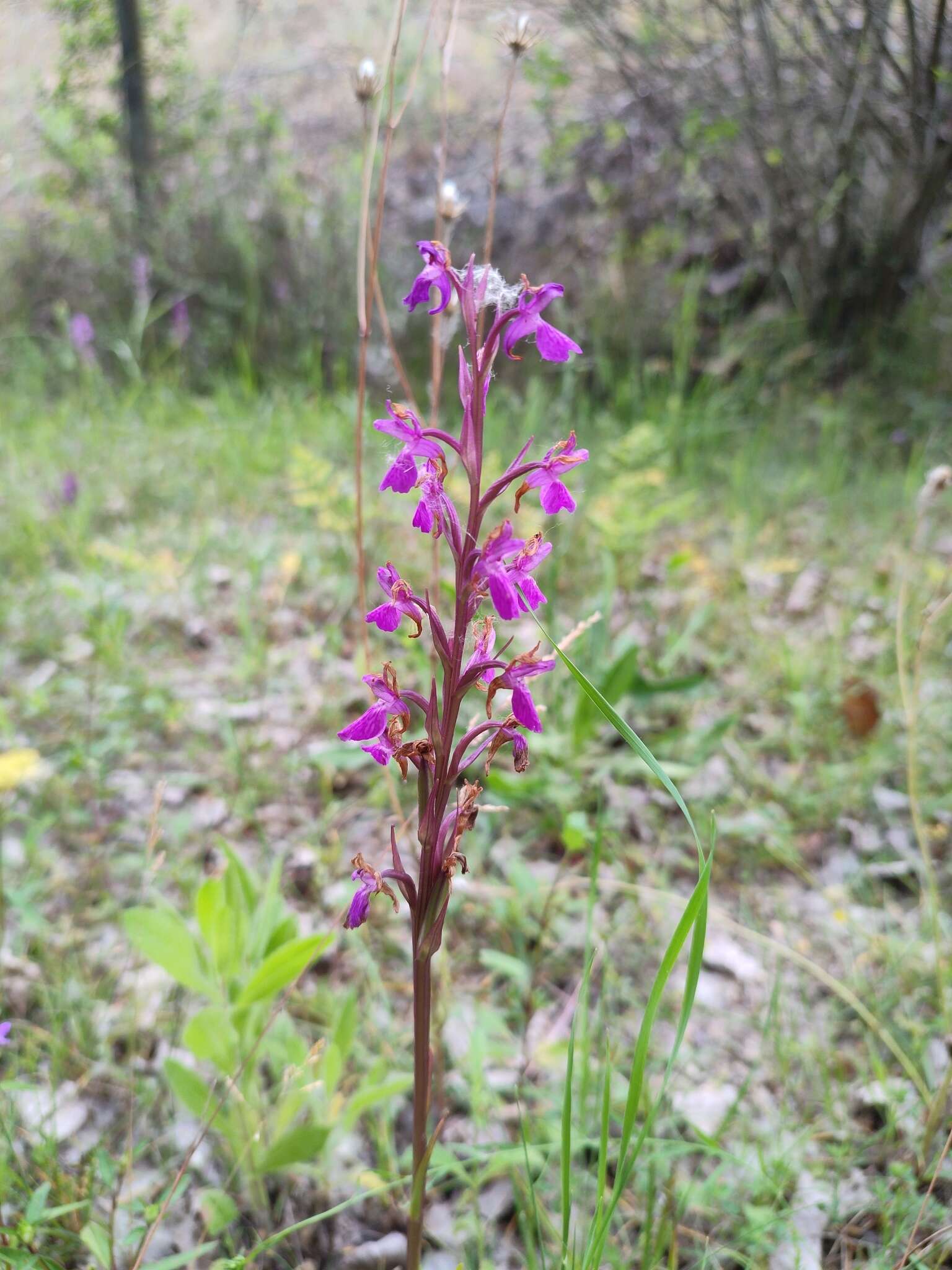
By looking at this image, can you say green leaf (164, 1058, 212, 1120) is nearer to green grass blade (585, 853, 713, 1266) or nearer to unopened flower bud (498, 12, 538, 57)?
green grass blade (585, 853, 713, 1266)

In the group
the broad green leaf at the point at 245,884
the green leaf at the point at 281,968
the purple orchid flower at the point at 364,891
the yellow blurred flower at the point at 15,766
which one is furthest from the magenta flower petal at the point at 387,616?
the yellow blurred flower at the point at 15,766

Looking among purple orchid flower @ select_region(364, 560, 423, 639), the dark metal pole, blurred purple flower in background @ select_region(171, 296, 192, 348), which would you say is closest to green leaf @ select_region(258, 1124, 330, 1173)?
purple orchid flower @ select_region(364, 560, 423, 639)

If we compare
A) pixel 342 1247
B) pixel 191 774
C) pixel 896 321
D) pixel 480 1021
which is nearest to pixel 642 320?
pixel 896 321

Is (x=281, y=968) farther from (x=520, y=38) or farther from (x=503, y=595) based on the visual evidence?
(x=520, y=38)

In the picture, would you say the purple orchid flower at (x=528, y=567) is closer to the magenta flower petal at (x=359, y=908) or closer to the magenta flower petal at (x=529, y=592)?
the magenta flower petal at (x=529, y=592)

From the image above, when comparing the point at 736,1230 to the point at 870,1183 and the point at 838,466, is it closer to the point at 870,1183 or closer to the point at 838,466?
the point at 870,1183

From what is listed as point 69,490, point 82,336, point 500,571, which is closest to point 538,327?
point 500,571

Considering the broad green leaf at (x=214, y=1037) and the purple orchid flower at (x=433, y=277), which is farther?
the broad green leaf at (x=214, y=1037)
